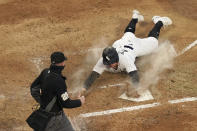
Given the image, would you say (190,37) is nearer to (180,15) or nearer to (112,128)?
(180,15)

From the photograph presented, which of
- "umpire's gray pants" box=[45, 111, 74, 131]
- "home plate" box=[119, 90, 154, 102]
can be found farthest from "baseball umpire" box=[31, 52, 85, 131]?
"home plate" box=[119, 90, 154, 102]

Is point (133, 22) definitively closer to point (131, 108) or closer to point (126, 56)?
point (126, 56)

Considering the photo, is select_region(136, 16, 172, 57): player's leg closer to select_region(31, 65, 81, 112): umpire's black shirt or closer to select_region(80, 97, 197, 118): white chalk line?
select_region(80, 97, 197, 118): white chalk line

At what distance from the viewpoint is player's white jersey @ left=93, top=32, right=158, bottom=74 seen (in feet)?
26.1

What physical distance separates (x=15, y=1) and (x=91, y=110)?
6.69 metres

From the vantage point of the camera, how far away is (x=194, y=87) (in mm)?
7934

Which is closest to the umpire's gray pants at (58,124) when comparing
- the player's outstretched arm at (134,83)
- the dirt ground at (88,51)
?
the dirt ground at (88,51)

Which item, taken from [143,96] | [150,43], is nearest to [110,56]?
[143,96]

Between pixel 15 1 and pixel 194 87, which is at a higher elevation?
pixel 15 1

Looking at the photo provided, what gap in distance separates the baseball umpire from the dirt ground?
1.41m

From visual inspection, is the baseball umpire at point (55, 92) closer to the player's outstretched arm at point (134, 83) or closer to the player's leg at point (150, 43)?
the player's outstretched arm at point (134, 83)

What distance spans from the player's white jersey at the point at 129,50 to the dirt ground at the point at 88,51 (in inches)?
17.8

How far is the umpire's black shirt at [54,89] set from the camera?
5.32m

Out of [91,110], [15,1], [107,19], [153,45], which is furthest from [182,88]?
[15,1]
